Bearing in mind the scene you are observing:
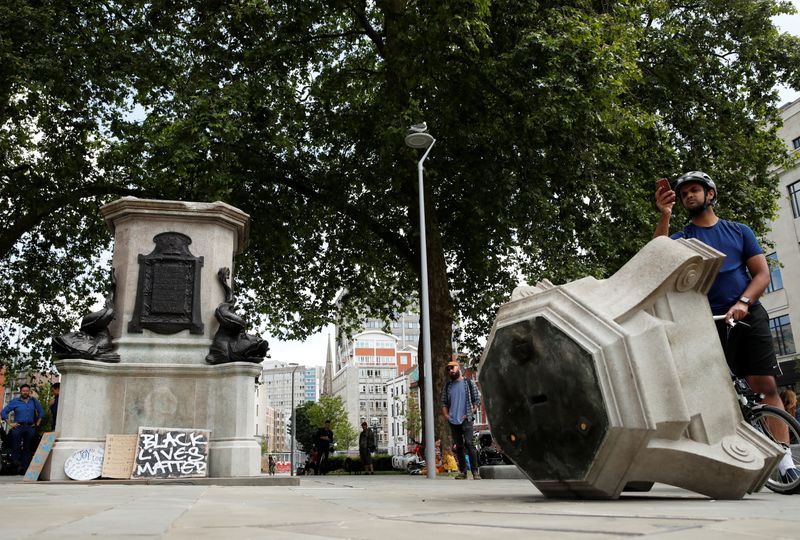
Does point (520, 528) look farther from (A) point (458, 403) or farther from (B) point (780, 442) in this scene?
(A) point (458, 403)

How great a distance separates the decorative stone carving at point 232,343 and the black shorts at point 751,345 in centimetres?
633

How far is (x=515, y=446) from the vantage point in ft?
14.0

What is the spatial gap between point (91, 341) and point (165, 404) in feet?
4.38

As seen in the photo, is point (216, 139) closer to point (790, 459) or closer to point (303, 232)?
point (303, 232)

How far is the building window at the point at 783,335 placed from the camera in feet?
116

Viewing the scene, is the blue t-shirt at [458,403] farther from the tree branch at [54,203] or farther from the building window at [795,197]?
the building window at [795,197]

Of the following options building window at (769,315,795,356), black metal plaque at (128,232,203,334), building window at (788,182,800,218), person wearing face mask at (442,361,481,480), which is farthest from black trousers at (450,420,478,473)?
building window at (788,182,800,218)

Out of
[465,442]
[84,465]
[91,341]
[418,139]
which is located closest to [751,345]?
[465,442]

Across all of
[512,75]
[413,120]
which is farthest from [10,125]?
[512,75]

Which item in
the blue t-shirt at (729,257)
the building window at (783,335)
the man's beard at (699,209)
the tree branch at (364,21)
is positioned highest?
the tree branch at (364,21)

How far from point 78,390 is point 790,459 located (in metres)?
8.11

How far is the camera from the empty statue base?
8.85 meters

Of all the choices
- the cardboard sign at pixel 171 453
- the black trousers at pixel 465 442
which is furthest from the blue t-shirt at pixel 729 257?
the cardboard sign at pixel 171 453

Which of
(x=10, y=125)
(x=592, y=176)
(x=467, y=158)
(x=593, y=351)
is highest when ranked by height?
(x=10, y=125)
